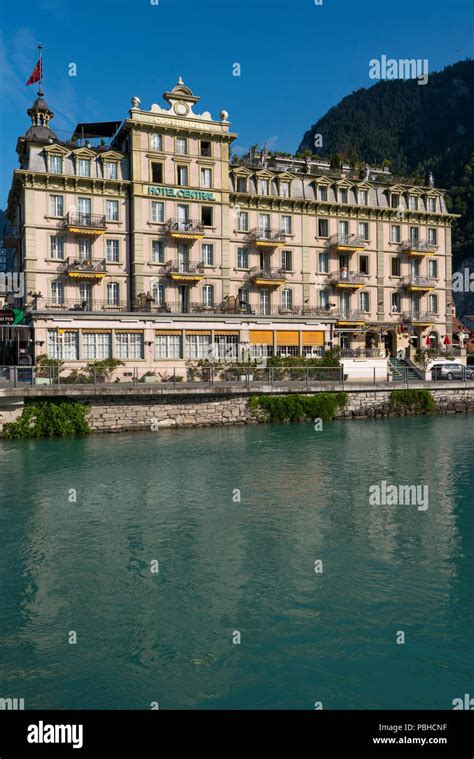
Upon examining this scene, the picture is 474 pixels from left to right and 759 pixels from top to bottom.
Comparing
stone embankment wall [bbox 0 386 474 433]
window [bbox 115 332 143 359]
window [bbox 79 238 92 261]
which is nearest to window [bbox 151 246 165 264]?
window [bbox 79 238 92 261]

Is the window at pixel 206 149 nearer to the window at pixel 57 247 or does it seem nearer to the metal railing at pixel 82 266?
the metal railing at pixel 82 266

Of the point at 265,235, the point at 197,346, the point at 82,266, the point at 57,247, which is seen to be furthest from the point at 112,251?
the point at 265,235

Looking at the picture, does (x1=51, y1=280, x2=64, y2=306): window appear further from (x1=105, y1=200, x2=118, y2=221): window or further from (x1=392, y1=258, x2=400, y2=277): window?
(x1=392, y1=258, x2=400, y2=277): window

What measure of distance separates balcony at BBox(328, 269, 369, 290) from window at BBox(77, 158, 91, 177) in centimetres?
1981

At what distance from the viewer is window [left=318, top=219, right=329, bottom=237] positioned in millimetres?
51125

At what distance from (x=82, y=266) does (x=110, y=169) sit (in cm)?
710

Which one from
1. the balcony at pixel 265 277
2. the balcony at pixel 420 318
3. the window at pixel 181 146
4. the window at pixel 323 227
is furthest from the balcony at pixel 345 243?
the window at pixel 181 146

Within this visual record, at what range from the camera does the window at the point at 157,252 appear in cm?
4531

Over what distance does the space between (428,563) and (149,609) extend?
18.4 ft

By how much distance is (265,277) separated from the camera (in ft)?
158

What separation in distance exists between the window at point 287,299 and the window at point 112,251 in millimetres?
12696

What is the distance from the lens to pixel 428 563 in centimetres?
1277

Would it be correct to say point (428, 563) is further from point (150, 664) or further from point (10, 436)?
point (10, 436)
